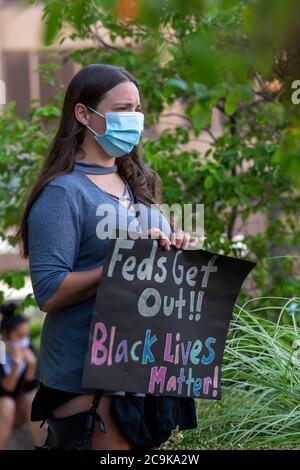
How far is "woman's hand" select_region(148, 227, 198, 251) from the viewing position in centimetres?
312

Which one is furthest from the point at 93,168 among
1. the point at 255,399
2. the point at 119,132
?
the point at 255,399

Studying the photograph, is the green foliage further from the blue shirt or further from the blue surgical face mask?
the blue surgical face mask

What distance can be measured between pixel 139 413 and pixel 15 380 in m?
3.62

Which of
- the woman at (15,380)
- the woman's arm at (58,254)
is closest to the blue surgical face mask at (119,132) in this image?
the woman's arm at (58,254)

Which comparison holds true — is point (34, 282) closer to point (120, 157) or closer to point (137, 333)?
point (137, 333)

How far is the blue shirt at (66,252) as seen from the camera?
3.03 metres

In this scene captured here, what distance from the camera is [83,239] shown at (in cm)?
311

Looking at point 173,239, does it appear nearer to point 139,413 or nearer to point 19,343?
point 139,413

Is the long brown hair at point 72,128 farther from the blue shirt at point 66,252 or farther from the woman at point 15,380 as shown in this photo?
the woman at point 15,380

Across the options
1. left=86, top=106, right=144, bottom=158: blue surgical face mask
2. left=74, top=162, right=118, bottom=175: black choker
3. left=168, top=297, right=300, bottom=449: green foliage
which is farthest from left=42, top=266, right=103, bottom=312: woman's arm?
left=168, top=297, right=300, bottom=449: green foliage

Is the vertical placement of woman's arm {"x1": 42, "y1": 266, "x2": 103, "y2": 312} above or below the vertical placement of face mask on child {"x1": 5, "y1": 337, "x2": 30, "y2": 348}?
above

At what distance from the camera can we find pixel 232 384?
4879 mm

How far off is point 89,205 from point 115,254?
20 centimetres
